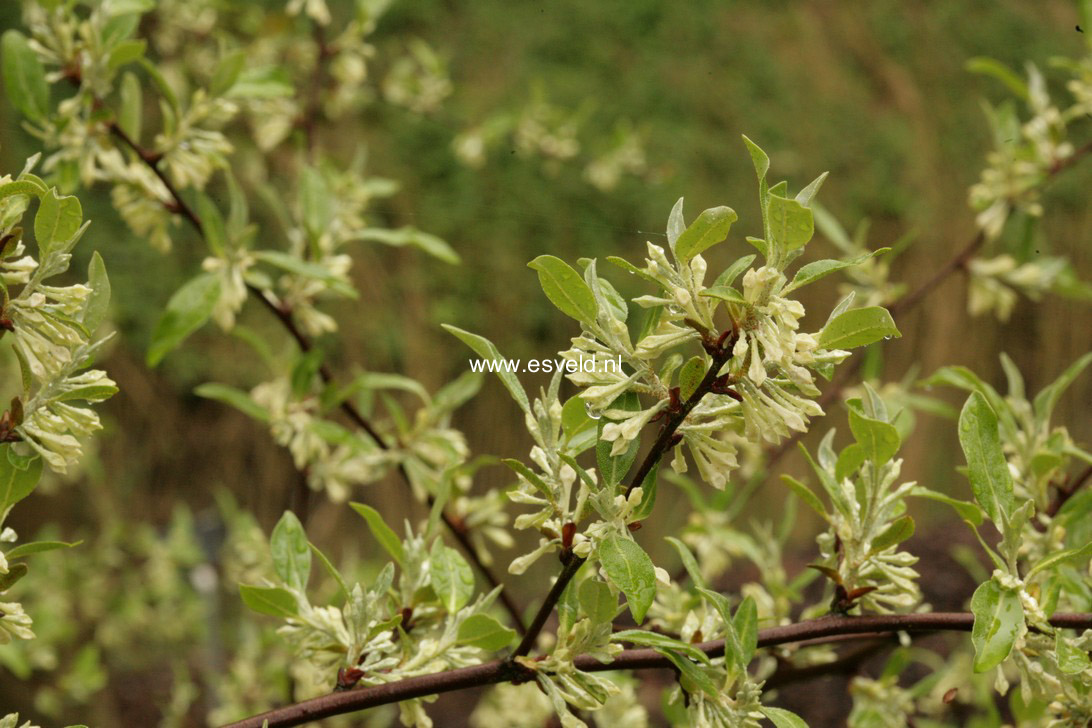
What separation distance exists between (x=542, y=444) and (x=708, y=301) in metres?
0.11

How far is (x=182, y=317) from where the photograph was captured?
2.40 feet

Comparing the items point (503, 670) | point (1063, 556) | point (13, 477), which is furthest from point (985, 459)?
point (13, 477)

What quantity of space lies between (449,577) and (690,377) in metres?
0.23

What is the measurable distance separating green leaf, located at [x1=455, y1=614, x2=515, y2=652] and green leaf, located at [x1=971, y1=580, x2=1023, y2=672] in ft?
0.78

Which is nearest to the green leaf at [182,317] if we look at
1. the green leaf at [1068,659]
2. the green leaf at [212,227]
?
the green leaf at [212,227]

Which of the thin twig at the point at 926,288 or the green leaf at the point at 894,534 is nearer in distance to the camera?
the green leaf at the point at 894,534

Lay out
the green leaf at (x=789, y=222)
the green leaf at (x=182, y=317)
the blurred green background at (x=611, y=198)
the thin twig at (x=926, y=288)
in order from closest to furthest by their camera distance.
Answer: the green leaf at (x=789, y=222) → the green leaf at (x=182, y=317) → the thin twig at (x=926, y=288) → the blurred green background at (x=611, y=198)

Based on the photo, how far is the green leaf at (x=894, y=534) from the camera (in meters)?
0.50

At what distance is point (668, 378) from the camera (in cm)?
46

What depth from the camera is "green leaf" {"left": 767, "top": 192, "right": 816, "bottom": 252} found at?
38cm

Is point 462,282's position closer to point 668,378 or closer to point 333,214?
point 333,214

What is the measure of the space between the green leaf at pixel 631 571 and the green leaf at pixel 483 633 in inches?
4.6

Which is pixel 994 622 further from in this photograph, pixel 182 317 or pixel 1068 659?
pixel 182 317

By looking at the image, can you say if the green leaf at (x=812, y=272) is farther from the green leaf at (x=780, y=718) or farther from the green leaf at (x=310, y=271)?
the green leaf at (x=310, y=271)
